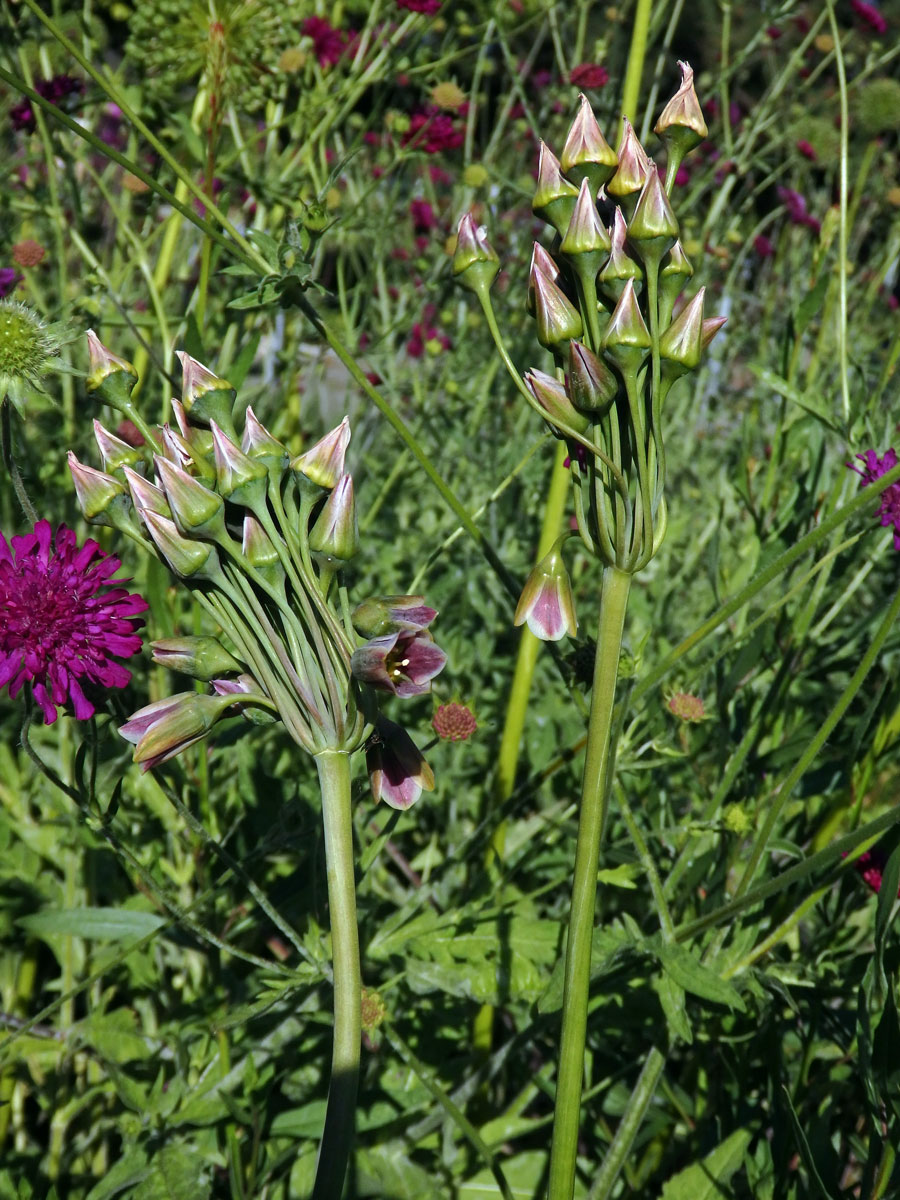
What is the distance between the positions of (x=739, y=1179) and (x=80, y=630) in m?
0.99

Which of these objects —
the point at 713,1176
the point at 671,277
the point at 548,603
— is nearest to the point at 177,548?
the point at 548,603

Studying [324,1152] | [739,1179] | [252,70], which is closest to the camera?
[324,1152]

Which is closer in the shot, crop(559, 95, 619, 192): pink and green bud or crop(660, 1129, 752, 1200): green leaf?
crop(559, 95, 619, 192): pink and green bud

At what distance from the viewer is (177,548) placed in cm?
61

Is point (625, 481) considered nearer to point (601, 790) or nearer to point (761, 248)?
point (601, 790)

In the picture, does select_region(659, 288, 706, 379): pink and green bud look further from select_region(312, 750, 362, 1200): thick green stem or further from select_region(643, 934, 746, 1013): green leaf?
select_region(643, 934, 746, 1013): green leaf

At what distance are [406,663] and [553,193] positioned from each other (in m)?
0.32

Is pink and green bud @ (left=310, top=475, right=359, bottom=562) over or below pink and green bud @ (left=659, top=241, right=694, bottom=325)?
below

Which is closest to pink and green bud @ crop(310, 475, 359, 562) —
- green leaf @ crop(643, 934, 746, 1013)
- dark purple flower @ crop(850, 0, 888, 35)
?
green leaf @ crop(643, 934, 746, 1013)

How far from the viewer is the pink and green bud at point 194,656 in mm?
645

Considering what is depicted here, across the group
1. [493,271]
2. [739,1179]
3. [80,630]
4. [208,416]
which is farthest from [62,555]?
[739,1179]

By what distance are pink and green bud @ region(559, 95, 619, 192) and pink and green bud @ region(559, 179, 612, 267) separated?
39 millimetres

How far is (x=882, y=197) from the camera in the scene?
11.0 feet

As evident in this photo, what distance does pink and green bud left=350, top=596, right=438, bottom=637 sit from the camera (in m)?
0.64
